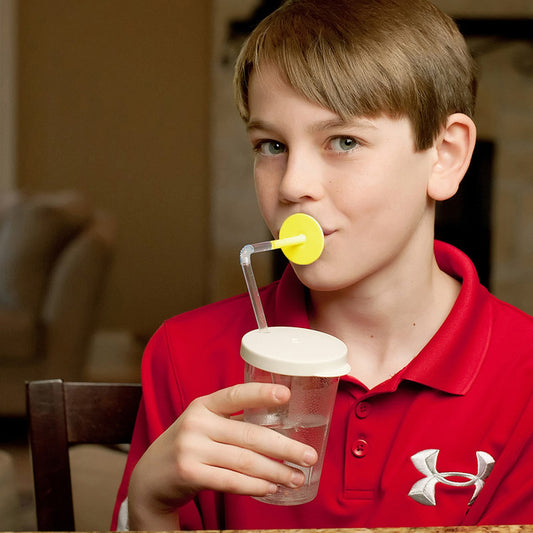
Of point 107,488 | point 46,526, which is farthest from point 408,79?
point 107,488

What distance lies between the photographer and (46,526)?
3.42 ft

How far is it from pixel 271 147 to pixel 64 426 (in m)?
0.47

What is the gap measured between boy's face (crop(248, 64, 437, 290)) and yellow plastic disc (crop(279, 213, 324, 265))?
17 millimetres

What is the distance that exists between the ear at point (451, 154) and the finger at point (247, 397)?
397mm

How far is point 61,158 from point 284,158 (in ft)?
10.3

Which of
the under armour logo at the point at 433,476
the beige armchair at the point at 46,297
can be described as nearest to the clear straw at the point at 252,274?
the under armour logo at the point at 433,476

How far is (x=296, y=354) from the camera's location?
0.67m

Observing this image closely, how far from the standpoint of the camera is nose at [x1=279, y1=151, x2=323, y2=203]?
0.83 m

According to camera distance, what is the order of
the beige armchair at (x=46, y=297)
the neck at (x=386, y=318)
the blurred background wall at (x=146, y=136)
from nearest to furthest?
1. the neck at (x=386, y=318)
2. the beige armchair at (x=46, y=297)
3. the blurred background wall at (x=146, y=136)

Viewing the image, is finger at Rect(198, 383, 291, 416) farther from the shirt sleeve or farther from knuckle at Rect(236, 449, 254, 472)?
the shirt sleeve

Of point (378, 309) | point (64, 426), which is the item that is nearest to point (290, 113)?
point (378, 309)

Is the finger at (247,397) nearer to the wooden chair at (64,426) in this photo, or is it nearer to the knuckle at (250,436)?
the knuckle at (250,436)

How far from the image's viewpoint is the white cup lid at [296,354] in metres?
0.66

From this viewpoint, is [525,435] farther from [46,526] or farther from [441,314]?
[46,526]
